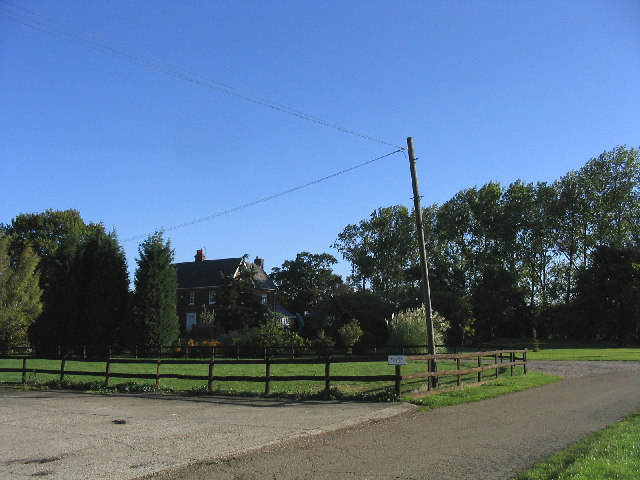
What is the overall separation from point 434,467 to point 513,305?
202ft

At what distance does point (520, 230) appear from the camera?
65688mm

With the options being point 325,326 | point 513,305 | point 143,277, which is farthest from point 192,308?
point 513,305

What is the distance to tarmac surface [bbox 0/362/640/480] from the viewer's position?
679 centimetres

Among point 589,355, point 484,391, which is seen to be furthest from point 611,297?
point 484,391

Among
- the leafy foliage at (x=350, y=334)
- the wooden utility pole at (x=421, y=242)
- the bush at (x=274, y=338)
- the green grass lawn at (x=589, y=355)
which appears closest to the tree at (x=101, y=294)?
the bush at (x=274, y=338)

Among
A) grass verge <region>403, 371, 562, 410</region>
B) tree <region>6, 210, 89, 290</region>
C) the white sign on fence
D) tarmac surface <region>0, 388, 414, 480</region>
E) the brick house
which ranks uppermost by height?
tree <region>6, 210, 89, 290</region>

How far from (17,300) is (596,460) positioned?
43533 mm

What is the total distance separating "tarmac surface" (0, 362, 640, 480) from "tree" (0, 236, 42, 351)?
26760 millimetres

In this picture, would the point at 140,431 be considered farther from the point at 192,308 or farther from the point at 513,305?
the point at 513,305

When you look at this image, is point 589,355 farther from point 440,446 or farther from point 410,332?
point 440,446

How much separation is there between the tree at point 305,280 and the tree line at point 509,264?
155 mm

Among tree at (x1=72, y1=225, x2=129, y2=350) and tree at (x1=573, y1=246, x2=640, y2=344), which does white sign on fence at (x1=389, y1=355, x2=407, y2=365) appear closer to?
tree at (x1=72, y1=225, x2=129, y2=350)

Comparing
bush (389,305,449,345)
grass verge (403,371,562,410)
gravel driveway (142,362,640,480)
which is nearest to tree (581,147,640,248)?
bush (389,305,449,345)

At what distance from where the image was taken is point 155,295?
103 ft
